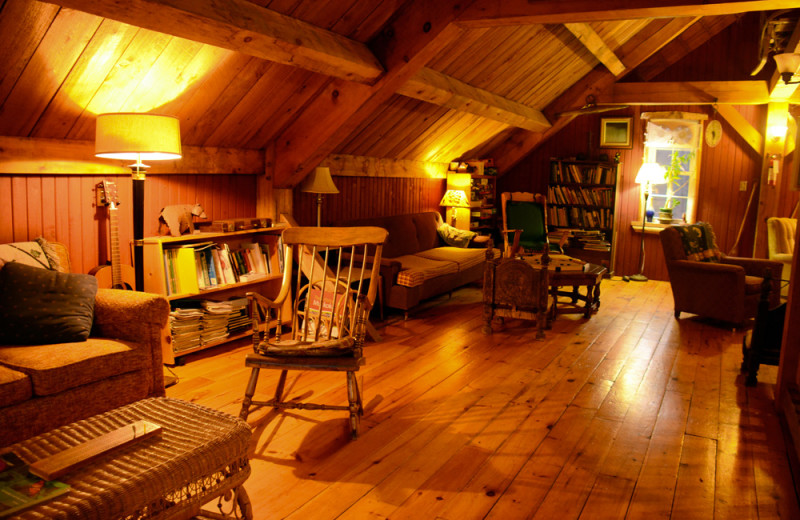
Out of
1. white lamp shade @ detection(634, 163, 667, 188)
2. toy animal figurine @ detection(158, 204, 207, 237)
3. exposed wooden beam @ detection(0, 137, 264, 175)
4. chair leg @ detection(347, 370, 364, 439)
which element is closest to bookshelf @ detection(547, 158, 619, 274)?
white lamp shade @ detection(634, 163, 667, 188)

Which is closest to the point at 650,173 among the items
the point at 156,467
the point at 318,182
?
the point at 318,182

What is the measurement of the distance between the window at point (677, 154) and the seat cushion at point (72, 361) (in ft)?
22.8

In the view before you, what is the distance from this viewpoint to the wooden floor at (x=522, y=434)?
240cm

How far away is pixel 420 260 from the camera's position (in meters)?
5.77

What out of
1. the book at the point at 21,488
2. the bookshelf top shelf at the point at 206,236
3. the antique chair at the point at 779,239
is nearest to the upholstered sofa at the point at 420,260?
the bookshelf top shelf at the point at 206,236

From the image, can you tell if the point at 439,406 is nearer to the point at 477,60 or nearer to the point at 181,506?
the point at 181,506

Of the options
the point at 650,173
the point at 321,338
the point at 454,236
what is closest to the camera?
the point at 321,338

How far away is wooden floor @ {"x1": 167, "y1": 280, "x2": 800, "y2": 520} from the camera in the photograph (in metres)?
2.40

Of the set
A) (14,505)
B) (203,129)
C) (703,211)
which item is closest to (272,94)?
(203,129)

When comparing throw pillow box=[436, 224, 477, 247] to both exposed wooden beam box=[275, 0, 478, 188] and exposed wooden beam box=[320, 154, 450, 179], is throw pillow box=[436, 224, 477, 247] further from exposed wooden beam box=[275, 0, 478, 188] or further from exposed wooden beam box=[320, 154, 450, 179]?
exposed wooden beam box=[275, 0, 478, 188]

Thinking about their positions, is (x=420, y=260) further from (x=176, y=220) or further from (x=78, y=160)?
(x=78, y=160)

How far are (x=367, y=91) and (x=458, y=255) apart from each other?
2.52 meters

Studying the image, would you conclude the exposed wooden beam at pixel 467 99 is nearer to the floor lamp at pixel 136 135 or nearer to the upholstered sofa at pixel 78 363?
the floor lamp at pixel 136 135

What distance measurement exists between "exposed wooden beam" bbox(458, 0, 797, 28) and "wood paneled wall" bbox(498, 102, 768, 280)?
4435 mm
